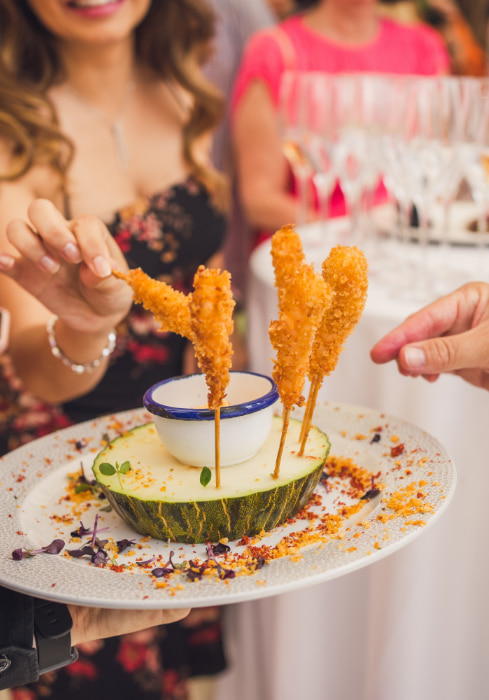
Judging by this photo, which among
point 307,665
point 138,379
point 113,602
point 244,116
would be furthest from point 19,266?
point 244,116

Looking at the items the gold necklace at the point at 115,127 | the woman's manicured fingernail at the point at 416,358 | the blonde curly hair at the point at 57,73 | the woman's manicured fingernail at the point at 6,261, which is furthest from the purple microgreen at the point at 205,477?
the gold necklace at the point at 115,127

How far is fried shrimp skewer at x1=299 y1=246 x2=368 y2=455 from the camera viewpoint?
2.75 ft

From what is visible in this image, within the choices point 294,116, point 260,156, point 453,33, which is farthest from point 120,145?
point 453,33

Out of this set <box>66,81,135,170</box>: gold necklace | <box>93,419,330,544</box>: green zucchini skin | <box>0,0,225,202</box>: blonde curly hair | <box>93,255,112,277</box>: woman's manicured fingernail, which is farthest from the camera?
<box>66,81,135,170</box>: gold necklace

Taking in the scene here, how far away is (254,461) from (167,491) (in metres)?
0.12

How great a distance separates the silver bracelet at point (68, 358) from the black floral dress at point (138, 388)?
47 centimetres

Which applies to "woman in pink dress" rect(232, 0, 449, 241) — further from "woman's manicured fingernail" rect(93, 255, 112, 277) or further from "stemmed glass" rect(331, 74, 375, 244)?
"woman's manicured fingernail" rect(93, 255, 112, 277)

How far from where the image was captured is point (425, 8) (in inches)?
184

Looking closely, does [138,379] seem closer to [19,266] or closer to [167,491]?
[19,266]

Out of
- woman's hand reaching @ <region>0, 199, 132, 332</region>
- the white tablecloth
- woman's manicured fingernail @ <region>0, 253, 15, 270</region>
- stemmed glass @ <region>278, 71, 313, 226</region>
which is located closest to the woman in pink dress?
stemmed glass @ <region>278, 71, 313, 226</region>

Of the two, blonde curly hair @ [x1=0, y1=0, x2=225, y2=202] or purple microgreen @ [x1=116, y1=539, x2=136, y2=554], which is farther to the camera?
blonde curly hair @ [x1=0, y1=0, x2=225, y2=202]

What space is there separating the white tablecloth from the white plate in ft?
1.11

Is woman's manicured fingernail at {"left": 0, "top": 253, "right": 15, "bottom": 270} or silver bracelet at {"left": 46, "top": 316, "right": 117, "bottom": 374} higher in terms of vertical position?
woman's manicured fingernail at {"left": 0, "top": 253, "right": 15, "bottom": 270}

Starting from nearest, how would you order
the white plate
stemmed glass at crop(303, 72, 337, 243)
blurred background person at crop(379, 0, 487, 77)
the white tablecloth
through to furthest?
1. the white plate
2. the white tablecloth
3. stemmed glass at crop(303, 72, 337, 243)
4. blurred background person at crop(379, 0, 487, 77)
